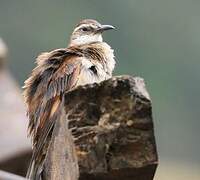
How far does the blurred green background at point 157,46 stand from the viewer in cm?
1823

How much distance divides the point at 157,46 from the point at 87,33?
1184 centimetres

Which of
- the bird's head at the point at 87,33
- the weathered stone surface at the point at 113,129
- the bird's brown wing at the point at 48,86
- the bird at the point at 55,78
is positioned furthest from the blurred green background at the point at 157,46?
the weathered stone surface at the point at 113,129

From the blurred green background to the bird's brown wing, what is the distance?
11.8m

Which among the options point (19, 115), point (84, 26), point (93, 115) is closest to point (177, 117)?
point (19, 115)

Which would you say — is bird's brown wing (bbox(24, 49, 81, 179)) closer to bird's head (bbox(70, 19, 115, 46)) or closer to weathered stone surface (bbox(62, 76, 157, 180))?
bird's head (bbox(70, 19, 115, 46))

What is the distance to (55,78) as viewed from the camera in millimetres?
5695

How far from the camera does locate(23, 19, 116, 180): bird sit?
530cm

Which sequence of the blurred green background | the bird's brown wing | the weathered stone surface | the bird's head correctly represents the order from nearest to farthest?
the weathered stone surface < the bird's brown wing < the bird's head < the blurred green background

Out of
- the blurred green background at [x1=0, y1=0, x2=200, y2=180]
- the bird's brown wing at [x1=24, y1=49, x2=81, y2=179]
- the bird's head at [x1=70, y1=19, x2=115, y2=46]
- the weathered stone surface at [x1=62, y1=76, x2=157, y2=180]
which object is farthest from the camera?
the blurred green background at [x1=0, y1=0, x2=200, y2=180]

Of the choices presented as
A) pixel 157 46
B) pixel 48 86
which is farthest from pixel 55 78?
pixel 157 46

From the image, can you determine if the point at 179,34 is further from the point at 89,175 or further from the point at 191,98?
the point at 89,175

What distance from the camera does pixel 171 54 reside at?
19672 millimetres

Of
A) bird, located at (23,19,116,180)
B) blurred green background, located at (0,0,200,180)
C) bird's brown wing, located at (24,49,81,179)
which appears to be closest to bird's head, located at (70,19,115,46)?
bird, located at (23,19,116,180)

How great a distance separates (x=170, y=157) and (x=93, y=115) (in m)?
14.3
